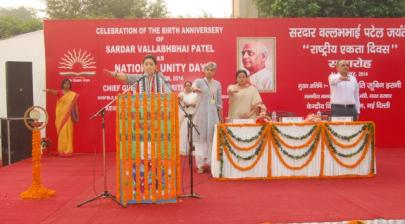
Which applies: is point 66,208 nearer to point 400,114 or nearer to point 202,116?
point 202,116

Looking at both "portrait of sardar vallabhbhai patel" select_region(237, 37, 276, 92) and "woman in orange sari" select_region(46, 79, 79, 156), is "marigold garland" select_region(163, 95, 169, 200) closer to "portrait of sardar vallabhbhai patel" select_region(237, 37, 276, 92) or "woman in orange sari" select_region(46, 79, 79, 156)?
"woman in orange sari" select_region(46, 79, 79, 156)

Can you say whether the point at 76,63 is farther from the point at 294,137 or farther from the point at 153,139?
the point at 153,139

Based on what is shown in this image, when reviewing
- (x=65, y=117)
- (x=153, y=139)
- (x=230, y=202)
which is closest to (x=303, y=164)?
(x=230, y=202)

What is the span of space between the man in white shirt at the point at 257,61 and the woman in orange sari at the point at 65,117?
2.95 metres

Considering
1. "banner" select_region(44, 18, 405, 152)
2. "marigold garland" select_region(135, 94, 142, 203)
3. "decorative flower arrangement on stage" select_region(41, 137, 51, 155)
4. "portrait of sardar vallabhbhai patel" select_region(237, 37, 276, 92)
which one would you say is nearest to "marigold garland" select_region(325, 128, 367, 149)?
"marigold garland" select_region(135, 94, 142, 203)

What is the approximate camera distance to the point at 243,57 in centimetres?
996

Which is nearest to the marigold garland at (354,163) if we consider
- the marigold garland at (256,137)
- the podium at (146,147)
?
the marigold garland at (256,137)

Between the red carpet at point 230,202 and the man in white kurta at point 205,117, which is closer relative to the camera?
the red carpet at point 230,202

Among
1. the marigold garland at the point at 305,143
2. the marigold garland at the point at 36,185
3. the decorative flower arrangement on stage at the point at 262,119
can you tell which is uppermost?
the decorative flower arrangement on stage at the point at 262,119

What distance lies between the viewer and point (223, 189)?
6.15 m

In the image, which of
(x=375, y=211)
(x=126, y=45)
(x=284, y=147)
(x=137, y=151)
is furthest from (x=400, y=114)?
(x=137, y=151)

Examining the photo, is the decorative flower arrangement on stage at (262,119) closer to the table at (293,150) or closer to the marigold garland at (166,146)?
the table at (293,150)

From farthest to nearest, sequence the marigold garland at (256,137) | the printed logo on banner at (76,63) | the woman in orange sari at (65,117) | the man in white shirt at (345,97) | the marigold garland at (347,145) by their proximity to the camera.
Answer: the printed logo on banner at (76,63), the woman in orange sari at (65,117), the man in white shirt at (345,97), the marigold garland at (347,145), the marigold garland at (256,137)

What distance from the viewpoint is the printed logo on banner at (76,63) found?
9.82 metres
